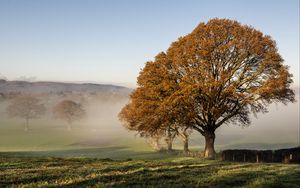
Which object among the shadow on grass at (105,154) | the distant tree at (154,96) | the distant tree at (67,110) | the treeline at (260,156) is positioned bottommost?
the shadow on grass at (105,154)

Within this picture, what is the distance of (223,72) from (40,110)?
128447 mm

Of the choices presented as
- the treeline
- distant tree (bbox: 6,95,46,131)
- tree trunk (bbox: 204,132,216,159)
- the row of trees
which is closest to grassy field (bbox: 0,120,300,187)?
tree trunk (bbox: 204,132,216,159)

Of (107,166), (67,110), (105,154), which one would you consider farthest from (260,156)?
(67,110)

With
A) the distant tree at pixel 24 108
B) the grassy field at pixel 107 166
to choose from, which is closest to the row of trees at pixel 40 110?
the distant tree at pixel 24 108

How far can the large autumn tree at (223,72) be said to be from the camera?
45531mm

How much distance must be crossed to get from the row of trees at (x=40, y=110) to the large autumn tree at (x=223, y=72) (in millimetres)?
105811

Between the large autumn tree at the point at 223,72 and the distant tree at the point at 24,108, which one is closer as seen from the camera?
the large autumn tree at the point at 223,72

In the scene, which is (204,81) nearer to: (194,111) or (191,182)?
(194,111)

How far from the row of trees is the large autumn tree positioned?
347ft

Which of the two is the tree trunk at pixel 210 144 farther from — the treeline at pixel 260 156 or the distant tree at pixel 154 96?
the distant tree at pixel 154 96

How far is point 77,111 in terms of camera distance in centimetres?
15238

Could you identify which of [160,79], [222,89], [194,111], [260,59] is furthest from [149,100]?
[260,59]

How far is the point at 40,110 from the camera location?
160 m

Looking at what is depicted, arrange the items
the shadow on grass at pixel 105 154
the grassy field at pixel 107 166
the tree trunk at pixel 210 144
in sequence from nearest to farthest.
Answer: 1. the grassy field at pixel 107 166
2. the tree trunk at pixel 210 144
3. the shadow on grass at pixel 105 154
